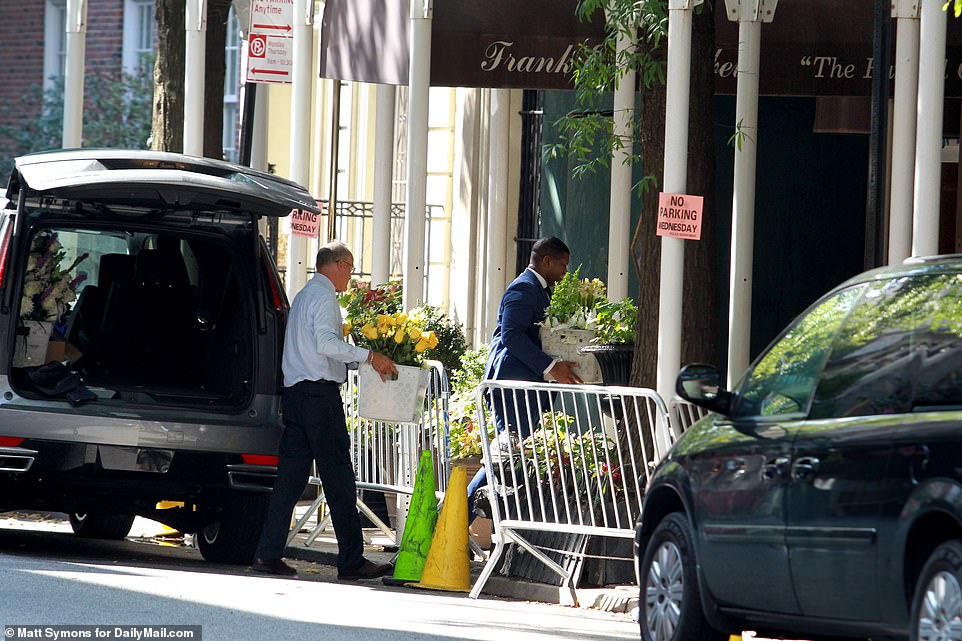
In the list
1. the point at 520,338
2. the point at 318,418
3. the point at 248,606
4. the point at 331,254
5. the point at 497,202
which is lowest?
the point at 248,606

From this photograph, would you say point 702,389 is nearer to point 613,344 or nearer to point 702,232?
point 702,232

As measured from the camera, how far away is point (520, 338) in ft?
35.1

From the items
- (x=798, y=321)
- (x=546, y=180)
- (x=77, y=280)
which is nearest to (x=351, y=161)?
(x=546, y=180)

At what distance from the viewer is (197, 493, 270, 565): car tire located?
10617 mm

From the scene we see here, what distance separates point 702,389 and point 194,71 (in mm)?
8219

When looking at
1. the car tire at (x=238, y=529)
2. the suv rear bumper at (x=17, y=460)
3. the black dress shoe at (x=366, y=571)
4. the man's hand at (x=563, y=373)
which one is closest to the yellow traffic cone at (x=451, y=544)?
the black dress shoe at (x=366, y=571)

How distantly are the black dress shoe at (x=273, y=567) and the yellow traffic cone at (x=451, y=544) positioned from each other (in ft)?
2.71

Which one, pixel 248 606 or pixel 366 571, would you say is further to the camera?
pixel 366 571

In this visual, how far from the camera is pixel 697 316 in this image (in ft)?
35.3

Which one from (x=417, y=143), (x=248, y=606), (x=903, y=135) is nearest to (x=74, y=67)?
(x=417, y=143)

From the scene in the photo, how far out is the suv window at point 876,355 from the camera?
614cm

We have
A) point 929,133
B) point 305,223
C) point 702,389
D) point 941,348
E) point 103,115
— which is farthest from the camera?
point 103,115

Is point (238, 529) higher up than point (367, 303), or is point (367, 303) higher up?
point (367, 303)

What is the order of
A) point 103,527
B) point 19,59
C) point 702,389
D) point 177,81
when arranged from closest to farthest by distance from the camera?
point 702,389
point 103,527
point 177,81
point 19,59
